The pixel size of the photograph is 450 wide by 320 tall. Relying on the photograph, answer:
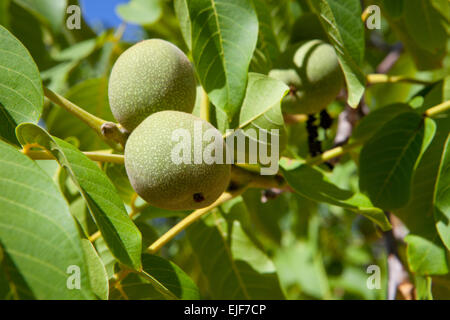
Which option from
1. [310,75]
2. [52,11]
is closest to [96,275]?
[310,75]

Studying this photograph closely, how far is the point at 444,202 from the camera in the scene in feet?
3.76

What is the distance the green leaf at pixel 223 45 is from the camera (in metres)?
1.14

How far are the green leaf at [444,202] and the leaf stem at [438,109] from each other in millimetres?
273

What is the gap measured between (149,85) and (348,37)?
50 cm

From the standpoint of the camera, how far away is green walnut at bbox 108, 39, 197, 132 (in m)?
1.15

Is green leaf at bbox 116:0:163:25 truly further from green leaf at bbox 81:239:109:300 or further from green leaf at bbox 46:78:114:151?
green leaf at bbox 81:239:109:300

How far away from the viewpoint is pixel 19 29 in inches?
90.8

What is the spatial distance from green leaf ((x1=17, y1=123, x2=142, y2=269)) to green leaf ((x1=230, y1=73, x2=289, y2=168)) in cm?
36

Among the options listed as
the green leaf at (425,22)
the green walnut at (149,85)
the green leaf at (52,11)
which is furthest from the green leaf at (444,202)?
Result: the green leaf at (52,11)

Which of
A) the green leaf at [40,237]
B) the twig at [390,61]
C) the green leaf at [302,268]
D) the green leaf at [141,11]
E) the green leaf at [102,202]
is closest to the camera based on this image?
the green leaf at [40,237]

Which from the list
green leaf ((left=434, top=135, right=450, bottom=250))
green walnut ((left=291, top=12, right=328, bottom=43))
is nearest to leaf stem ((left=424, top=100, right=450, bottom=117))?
green leaf ((left=434, top=135, right=450, bottom=250))

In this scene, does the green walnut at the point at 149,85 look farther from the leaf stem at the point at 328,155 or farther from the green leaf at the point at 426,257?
the green leaf at the point at 426,257
